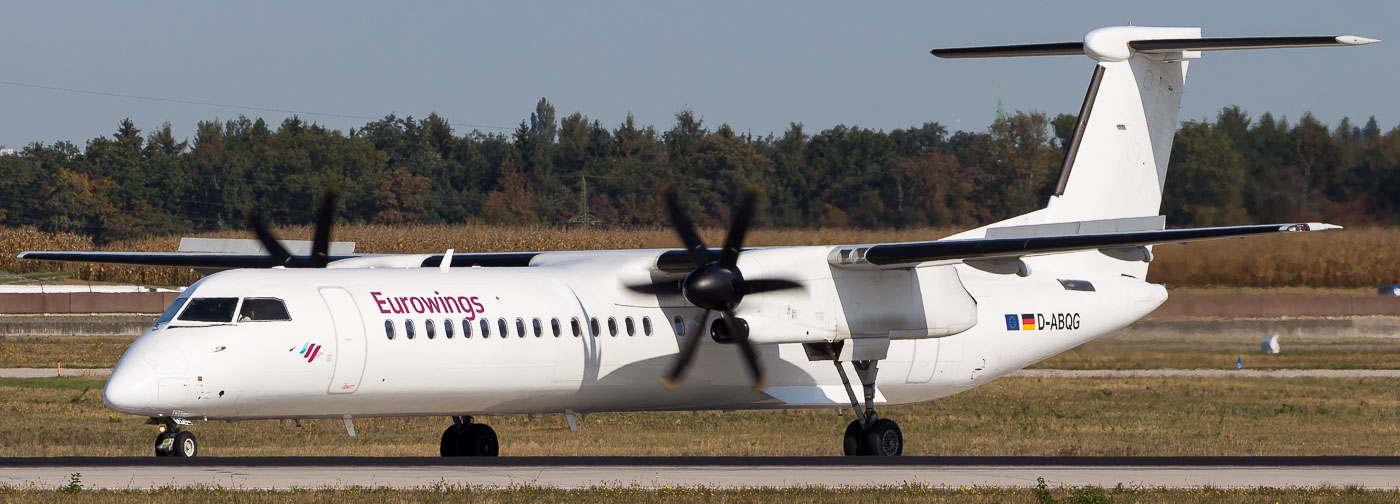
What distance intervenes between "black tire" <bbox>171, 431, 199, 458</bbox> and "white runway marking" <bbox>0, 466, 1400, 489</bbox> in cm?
59

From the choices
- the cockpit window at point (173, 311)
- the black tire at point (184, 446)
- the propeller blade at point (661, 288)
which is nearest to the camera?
the black tire at point (184, 446)

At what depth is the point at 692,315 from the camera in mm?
21375

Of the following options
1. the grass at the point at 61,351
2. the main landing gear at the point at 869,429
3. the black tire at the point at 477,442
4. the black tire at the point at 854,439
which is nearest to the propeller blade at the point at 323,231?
the black tire at the point at 477,442

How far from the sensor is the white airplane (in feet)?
56.9

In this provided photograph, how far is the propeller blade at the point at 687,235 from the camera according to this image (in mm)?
20031

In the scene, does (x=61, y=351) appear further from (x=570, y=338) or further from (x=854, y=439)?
(x=854, y=439)

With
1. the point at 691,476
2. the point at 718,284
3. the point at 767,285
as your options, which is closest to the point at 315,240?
the point at 718,284

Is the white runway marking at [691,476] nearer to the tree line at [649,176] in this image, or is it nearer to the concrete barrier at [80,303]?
the tree line at [649,176]

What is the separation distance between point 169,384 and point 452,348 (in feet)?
11.3

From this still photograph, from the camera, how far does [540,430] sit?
27891 millimetres

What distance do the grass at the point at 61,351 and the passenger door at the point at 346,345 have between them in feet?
81.2

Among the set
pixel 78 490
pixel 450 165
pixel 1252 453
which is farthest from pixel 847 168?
pixel 450 165

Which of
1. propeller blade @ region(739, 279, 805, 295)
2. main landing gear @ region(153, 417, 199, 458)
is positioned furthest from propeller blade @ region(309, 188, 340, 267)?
propeller blade @ region(739, 279, 805, 295)

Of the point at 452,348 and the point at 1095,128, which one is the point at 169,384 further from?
the point at 1095,128
